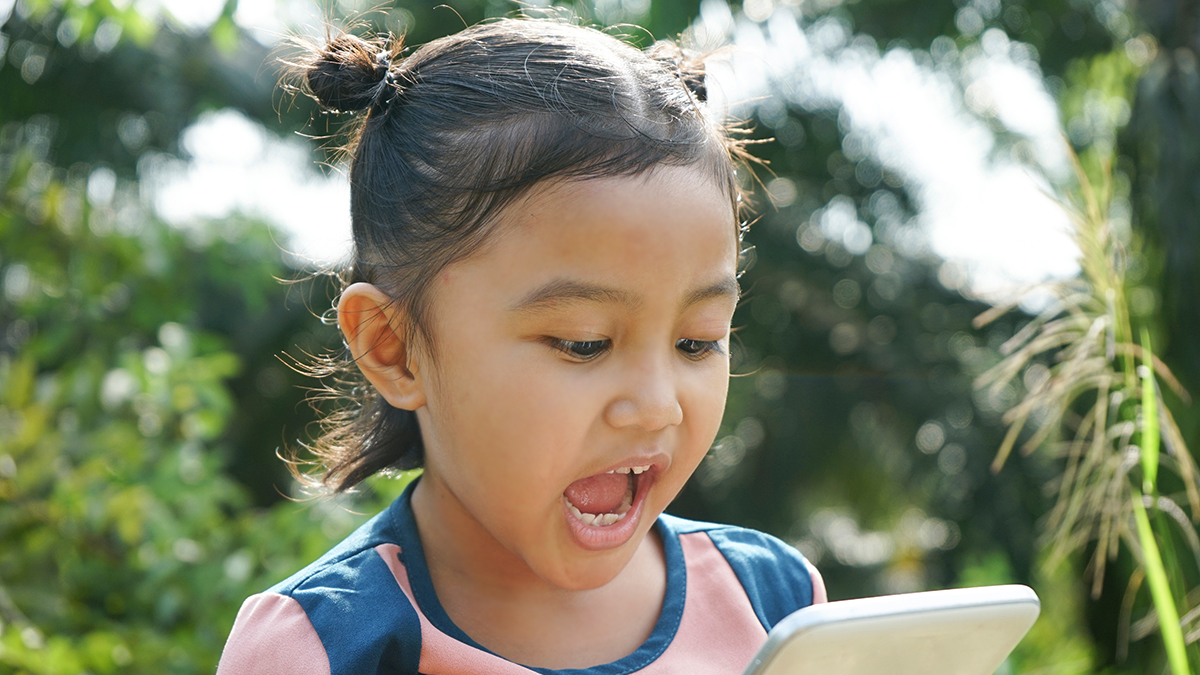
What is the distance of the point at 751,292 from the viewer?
2279mm

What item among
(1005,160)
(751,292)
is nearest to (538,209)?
(751,292)

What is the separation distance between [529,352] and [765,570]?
16.3 inches

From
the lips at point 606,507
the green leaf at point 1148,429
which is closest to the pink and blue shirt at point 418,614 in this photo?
the lips at point 606,507

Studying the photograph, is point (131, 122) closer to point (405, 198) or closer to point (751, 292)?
point (751, 292)

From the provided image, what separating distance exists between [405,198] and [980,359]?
5.61ft

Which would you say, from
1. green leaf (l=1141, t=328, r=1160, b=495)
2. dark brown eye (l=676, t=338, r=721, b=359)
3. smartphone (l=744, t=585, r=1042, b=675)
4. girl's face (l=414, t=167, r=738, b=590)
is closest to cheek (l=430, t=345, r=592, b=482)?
girl's face (l=414, t=167, r=738, b=590)

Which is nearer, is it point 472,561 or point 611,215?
point 611,215

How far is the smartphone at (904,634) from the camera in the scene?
54cm

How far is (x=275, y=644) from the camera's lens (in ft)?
2.49

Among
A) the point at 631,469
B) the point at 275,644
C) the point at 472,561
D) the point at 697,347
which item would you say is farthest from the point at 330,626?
the point at 697,347

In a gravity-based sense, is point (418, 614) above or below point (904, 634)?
below

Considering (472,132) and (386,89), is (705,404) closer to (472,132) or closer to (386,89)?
(472,132)

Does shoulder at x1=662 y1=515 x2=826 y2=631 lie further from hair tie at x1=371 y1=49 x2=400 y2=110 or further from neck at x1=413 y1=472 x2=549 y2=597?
hair tie at x1=371 y1=49 x2=400 y2=110

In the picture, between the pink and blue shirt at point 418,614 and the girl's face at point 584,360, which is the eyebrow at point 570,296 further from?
the pink and blue shirt at point 418,614
